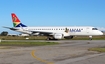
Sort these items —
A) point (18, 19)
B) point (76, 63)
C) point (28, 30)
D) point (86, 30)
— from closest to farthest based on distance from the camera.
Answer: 1. point (76, 63)
2. point (86, 30)
3. point (28, 30)
4. point (18, 19)

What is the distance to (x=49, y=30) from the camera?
174 feet

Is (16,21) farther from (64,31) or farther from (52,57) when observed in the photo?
(52,57)

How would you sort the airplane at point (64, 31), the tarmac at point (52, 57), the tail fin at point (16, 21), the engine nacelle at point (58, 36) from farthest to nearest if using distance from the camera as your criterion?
the tail fin at point (16, 21) → the airplane at point (64, 31) → the engine nacelle at point (58, 36) → the tarmac at point (52, 57)

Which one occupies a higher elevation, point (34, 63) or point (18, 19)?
point (18, 19)

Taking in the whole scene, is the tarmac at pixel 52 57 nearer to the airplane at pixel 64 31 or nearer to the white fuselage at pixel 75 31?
the airplane at pixel 64 31

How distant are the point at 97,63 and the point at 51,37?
4110 centimetres

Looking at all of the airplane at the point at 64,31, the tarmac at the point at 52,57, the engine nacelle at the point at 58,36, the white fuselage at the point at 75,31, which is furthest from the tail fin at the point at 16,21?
the tarmac at the point at 52,57

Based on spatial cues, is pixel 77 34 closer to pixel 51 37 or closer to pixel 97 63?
pixel 51 37

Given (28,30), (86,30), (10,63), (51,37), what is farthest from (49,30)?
(10,63)

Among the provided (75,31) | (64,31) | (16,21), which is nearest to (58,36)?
(64,31)

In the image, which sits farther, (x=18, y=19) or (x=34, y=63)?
(x=18, y=19)

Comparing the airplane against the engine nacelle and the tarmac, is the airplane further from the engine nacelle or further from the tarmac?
the tarmac

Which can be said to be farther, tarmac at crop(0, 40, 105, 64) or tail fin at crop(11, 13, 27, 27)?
tail fin at crop(11, 13, 27, 27)

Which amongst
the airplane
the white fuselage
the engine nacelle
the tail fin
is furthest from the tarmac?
the tail fin
